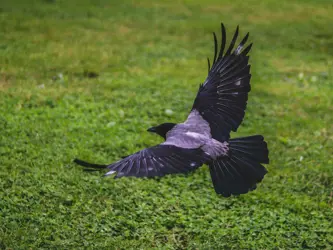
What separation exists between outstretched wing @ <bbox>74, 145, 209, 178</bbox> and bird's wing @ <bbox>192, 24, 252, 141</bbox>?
664 mm

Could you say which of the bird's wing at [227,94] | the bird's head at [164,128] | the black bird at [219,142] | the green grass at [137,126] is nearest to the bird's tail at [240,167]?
the black bird at [219,142]

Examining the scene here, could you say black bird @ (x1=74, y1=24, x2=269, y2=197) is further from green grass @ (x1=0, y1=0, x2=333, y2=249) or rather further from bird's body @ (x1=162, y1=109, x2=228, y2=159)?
green grass @ (x1=0, y1=0, x2=333, y2=249)

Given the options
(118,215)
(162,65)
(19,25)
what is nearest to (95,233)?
(118,215)

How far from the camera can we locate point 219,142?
4828 millimetres

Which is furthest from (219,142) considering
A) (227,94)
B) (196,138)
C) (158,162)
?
(158,162)

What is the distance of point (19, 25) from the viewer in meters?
11.4

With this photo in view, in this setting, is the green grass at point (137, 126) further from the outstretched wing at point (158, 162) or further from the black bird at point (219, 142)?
the outstretched wing at point (158, 162)

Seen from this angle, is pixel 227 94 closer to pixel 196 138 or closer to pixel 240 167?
pixel 196 138

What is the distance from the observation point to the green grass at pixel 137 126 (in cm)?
502

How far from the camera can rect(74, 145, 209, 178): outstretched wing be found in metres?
3.85

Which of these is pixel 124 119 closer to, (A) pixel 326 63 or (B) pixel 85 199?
(B) pixel 85 199

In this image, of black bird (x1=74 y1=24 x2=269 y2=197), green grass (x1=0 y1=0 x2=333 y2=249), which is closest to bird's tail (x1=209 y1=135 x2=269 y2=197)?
black bird (x1=74 y1=24 x2=269 y2=197)

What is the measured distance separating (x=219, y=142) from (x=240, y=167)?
0.30 m

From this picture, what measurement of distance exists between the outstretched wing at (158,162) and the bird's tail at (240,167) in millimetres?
293
